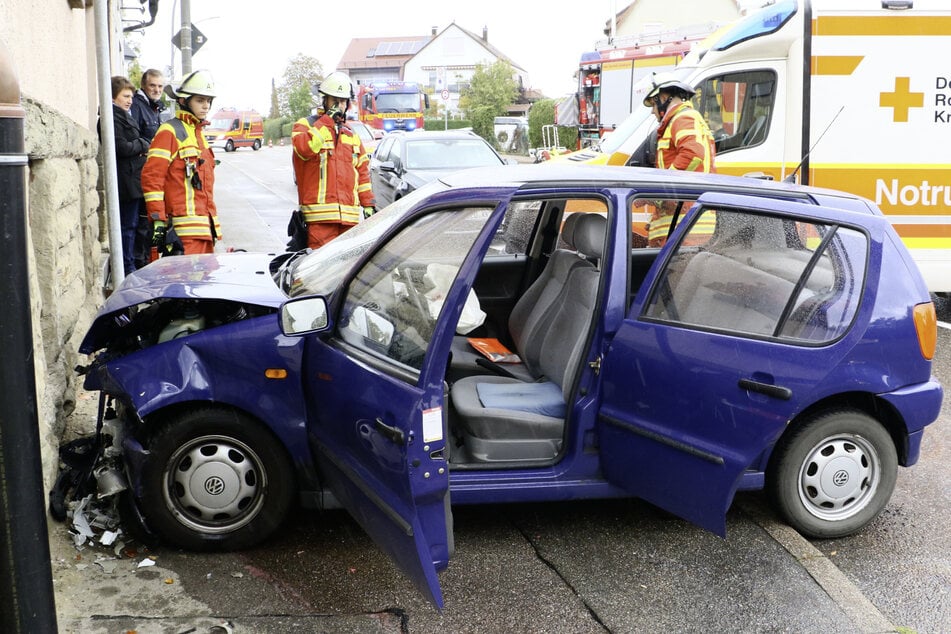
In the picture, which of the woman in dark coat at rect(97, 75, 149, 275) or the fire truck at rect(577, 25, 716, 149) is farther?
the fire truck at rect(577, 25, 716, 149)

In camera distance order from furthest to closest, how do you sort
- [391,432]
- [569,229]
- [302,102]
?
1. [302,102]
2. [569,229]
3. [391,432]

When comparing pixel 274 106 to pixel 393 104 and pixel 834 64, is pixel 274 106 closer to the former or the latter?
pixel 393 104

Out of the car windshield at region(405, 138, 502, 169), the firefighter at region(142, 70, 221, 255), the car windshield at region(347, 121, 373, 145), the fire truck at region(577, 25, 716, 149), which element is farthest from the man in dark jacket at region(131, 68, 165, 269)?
the car windshield at region(347, 121, 373, 145)

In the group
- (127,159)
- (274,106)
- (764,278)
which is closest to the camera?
(764,278)

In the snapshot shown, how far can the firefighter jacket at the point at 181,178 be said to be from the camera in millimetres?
6980

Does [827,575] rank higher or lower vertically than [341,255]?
lower

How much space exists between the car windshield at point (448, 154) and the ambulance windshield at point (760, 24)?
597cm

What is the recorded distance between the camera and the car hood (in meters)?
4.21

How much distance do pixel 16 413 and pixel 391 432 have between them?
4.29ft

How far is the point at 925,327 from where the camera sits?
424cm

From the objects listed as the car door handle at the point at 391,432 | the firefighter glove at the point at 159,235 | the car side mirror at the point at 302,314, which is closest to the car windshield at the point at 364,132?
the firefighter glove at the point at 159,235

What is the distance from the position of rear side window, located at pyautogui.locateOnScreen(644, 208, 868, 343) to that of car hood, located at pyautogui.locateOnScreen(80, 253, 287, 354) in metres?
1.65

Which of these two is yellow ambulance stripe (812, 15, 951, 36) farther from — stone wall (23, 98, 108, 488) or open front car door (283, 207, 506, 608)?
stone wall (23, 98, 108, 488)

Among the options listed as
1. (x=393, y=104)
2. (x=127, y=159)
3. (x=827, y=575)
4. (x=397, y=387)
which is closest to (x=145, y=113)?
(x=127, y=159)
